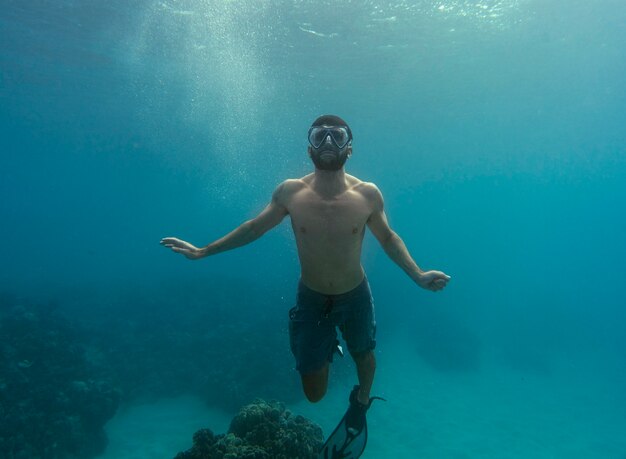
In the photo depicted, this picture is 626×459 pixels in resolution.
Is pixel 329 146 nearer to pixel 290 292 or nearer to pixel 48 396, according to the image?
pixel 48 396

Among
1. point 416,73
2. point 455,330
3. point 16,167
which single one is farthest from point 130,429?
point 16,167

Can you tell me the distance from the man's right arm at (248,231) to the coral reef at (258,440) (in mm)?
3847

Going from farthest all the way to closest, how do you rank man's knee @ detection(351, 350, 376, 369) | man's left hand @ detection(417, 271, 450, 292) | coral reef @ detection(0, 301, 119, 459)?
coral reef @ detection(0, 301, 119, 459)
man's knee @ detection(351, 350, 376, 369)
man's left hand @ detection(417, 271, 450, 292)

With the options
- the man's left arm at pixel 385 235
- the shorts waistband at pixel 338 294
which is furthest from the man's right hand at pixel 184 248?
the man's left arm at pixel 385 235

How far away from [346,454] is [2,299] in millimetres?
24012

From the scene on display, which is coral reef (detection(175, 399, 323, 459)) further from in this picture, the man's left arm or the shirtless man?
the man's left arm

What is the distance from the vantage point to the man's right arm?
404cm

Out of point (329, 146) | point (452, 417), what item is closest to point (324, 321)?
point (329, 146)

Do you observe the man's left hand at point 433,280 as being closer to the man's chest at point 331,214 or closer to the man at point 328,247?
the man at point 328,247

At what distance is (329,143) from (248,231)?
128 cm

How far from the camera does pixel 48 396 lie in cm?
1206

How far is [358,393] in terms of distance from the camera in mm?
4918

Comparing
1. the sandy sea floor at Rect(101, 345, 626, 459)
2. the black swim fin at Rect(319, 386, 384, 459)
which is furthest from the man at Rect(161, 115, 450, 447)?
the sandy sea floor at Rect(101, 345, 626, 459)

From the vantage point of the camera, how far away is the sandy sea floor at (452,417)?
12.9 metres
